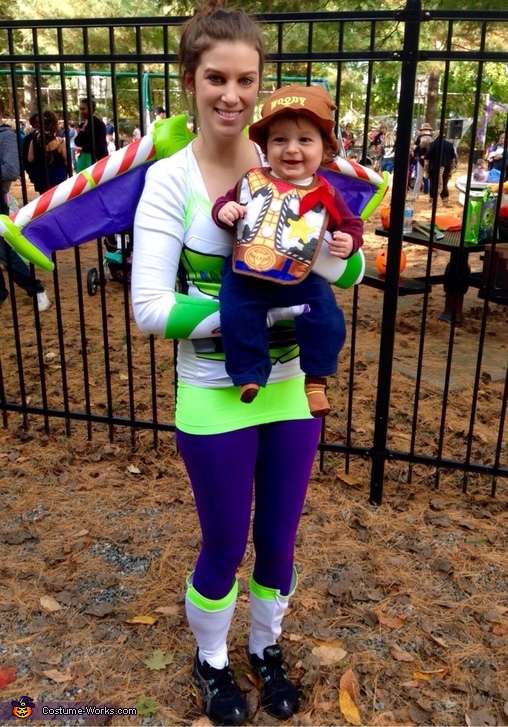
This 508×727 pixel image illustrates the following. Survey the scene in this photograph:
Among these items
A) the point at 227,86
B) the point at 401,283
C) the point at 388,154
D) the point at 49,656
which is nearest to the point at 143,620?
the point at 49,656

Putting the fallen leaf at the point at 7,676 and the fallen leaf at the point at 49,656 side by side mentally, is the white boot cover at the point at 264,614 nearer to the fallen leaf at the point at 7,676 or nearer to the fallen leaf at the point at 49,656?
the fallen leaf at the point at 49,656

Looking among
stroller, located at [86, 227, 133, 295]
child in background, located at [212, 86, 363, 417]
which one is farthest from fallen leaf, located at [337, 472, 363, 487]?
stroller, located at [86, 227, 133, 295]

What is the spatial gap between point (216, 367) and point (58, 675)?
1.41 meters

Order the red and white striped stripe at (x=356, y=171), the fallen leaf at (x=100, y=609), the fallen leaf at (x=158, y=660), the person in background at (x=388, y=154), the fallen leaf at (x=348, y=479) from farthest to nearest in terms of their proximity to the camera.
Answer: the person in background at (x=388, y=154)
the fallen leaf at (x=348, y=479)
the fallen leaf at (x=100, y=609)
the fallen leaf at (x=158, y=660)
the red and white striped stripe at (x=356, y=171)

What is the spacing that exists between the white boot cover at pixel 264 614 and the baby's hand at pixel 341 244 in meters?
1.11

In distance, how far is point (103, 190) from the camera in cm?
217

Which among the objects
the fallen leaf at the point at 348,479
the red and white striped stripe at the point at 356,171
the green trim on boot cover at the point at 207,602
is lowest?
the fallen leaf at the point at 348,479

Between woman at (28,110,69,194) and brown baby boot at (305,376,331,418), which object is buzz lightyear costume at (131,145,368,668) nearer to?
brown baby boot at (305,376,331,418)

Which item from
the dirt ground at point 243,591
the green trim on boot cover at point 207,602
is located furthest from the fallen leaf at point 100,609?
the green trim on boot cover at point 207,602

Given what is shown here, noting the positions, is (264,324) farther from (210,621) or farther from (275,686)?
(275,686)

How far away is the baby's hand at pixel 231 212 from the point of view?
1.82 meters

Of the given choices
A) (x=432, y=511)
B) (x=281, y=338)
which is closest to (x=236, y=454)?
(x=281, y=338)

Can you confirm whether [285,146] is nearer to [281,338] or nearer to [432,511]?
[281,338]

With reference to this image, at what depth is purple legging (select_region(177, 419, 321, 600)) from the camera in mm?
2035
